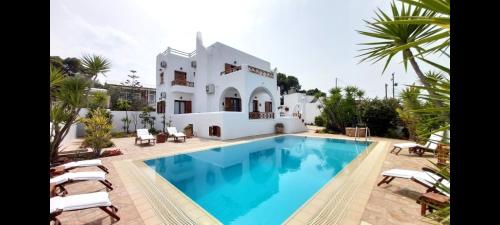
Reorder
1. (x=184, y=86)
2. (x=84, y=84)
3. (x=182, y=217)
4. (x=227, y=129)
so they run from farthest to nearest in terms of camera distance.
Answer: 1. (x=184, y=86)
2. (x=227, y=129)
3. (x=84, y=84)
4. (x=182, y=217)

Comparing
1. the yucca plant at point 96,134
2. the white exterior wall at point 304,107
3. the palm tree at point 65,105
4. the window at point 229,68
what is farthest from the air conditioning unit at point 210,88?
the white exterior wall at point 304,107

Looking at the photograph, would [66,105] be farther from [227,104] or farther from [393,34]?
[227,104]

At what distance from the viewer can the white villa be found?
16797mm

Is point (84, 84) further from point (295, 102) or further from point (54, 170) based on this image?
point (295, 102)

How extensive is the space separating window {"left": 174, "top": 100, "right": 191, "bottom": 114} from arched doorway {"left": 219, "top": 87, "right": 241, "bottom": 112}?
176 inches

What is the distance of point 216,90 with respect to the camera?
19.4 m

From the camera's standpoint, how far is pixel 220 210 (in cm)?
518

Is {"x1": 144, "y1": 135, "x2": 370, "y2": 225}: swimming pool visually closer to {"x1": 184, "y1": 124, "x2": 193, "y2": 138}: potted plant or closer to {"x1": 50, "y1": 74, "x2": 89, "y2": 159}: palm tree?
{"x1": 50, "y1": 74, "x2": 89, "y2": 159}: palm tree

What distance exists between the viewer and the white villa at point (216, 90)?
1680 cm

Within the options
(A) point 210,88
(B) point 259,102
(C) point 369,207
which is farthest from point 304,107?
(C) point 369,207

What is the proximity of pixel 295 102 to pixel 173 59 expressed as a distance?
2065 centimetres

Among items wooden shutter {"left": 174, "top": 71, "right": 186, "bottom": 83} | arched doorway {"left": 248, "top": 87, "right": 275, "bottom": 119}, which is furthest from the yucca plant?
arched doorway {"left": 248, "top": 87, "right": 275, "bottom": 119}

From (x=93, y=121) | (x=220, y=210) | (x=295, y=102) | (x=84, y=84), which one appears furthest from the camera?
(x=295, y=102)
